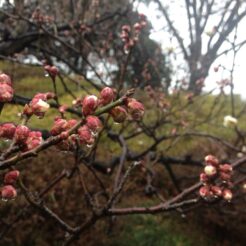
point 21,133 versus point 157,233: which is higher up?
point 21,133

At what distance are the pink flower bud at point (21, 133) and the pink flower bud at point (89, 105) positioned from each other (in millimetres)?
132

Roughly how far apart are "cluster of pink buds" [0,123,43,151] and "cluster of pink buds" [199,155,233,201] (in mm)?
793

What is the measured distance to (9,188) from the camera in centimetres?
116

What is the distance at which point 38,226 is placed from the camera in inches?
203

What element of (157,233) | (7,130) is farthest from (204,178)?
Answer: (157,233)

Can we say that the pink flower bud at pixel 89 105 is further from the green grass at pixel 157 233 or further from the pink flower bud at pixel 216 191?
the green grass at pixel 157 233

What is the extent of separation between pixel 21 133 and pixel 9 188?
19 centimetres

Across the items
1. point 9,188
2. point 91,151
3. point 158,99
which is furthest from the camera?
point 158,99

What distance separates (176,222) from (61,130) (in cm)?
568

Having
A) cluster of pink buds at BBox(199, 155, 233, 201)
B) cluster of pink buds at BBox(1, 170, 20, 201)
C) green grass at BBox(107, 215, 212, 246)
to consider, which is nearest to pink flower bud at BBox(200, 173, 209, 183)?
cluster of pink buds at BBox(199, 155, 233, 201)

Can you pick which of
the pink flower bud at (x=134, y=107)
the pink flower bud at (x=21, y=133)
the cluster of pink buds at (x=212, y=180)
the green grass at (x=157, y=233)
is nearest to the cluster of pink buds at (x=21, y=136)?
the pink flower bud at (x=21, y=133)

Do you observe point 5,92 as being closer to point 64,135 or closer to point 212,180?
point 64,135

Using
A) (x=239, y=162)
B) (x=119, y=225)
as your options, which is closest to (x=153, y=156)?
(x=119, y=225)

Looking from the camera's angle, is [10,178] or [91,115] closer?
[91,115]
